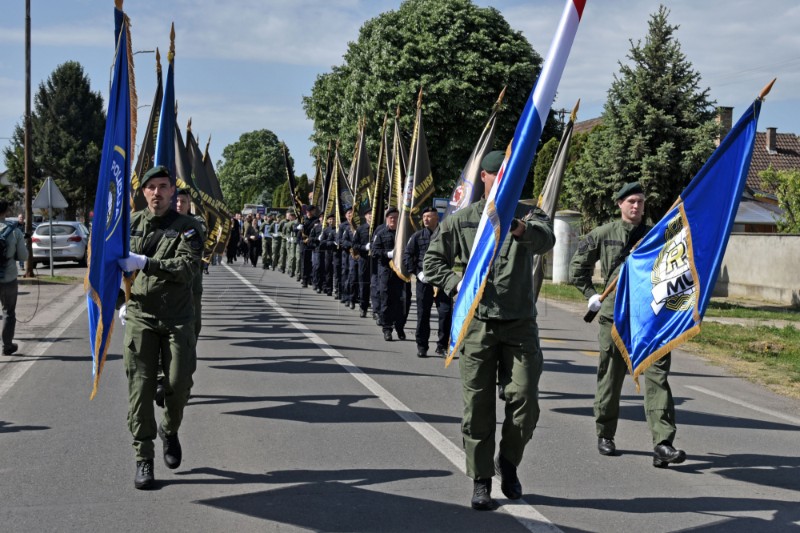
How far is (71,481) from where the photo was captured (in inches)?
225

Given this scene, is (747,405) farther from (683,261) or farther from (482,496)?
(482,496)

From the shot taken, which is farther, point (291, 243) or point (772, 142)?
point (772, 142)

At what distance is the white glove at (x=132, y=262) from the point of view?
5387 millimetres

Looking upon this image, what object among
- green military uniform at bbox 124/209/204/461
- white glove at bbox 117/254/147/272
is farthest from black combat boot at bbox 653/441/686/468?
white glove at bbox 117/254/147/272

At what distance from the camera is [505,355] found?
539 cm

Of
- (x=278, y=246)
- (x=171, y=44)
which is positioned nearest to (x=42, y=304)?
(x=171, y=44)

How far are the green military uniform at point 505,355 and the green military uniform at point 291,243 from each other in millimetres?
22039

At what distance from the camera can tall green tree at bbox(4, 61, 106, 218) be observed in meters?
72.6

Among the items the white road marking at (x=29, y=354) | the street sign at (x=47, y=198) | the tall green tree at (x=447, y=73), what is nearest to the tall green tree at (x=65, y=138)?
the tall green tree at (x=447, y=73)

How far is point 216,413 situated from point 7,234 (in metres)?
4.76

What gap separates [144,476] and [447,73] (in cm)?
3680

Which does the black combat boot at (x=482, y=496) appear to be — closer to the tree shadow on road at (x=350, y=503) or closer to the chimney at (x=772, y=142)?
the tree shadow on road at (x=350, y=503)

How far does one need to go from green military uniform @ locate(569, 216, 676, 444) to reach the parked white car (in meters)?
28.1

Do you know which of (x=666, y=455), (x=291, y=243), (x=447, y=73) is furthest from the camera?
(x=447, y=73)
